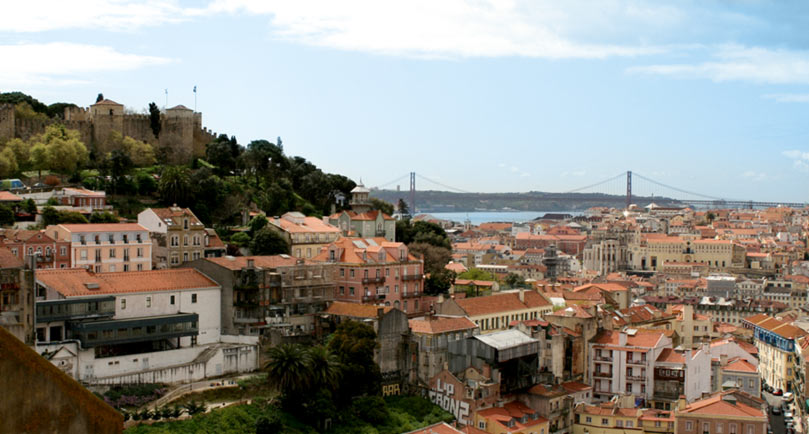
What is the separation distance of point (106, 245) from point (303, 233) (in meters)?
10.0

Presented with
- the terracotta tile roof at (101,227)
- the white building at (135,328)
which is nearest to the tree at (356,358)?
the white building at (135,328)

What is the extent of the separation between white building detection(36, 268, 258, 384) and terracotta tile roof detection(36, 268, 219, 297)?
0.09ft

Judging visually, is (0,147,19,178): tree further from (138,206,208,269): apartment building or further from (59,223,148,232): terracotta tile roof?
(59,223,148,232): terracotta tile roof

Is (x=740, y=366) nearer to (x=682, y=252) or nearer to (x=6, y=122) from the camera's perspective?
(x=6, y=122)

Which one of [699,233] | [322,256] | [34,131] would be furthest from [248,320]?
[699,233]

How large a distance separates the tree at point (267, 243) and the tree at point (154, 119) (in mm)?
14070

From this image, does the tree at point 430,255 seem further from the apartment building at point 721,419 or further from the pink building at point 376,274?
the apartment building at point 721,419

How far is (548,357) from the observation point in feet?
105

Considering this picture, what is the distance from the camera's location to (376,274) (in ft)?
106

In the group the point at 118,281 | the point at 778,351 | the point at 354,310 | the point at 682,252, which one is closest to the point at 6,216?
the point at 118,281

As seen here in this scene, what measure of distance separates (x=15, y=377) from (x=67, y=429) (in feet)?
1.04

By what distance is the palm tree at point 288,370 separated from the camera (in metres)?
23.9

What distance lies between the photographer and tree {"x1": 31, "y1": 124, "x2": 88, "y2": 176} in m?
41.0

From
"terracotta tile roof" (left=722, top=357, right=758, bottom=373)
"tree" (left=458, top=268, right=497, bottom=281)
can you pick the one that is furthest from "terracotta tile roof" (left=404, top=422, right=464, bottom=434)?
"tree" (left=458, top=268, right=497, bottom=281)
